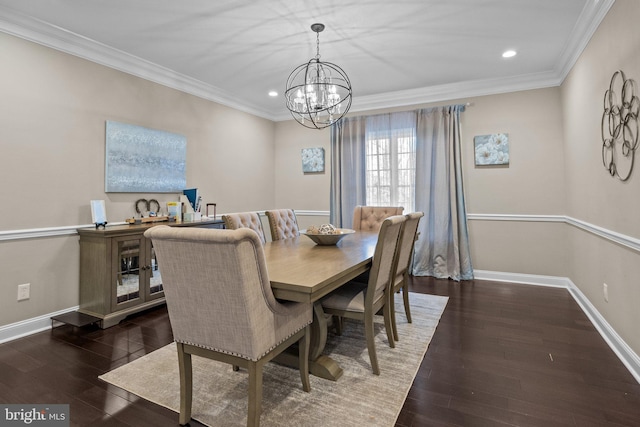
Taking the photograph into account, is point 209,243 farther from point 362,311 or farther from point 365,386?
point 365,386

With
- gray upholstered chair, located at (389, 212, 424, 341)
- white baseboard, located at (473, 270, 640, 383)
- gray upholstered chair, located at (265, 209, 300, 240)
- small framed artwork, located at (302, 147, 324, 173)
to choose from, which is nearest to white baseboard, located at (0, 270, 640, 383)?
white baseboard, located at (473, 270, 640, 383)

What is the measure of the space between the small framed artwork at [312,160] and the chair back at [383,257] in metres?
3.23

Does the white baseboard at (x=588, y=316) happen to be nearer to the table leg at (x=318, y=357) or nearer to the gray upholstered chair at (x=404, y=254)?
the gray upholstered chair at (x=404, y=254)

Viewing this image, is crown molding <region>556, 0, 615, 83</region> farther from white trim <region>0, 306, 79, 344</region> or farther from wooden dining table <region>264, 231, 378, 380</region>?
white trim <region>0, 306, 79, 344</region>

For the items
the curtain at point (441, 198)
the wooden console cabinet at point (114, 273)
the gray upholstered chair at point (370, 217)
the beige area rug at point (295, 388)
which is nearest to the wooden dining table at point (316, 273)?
the beige area rug at point (295, 388)

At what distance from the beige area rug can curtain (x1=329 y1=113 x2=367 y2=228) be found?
2690 millimetres

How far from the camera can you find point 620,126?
2.20m

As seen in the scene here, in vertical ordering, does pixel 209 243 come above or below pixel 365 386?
above

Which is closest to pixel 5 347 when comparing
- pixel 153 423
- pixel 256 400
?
pixel 153 423

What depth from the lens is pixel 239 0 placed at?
2.39 metres

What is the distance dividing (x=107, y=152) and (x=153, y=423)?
8.54 feet

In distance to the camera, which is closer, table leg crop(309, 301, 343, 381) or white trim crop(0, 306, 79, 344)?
table leg crop(309, 301, 343, 381)

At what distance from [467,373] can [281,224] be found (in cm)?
206

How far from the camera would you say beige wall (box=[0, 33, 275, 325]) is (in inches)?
101
